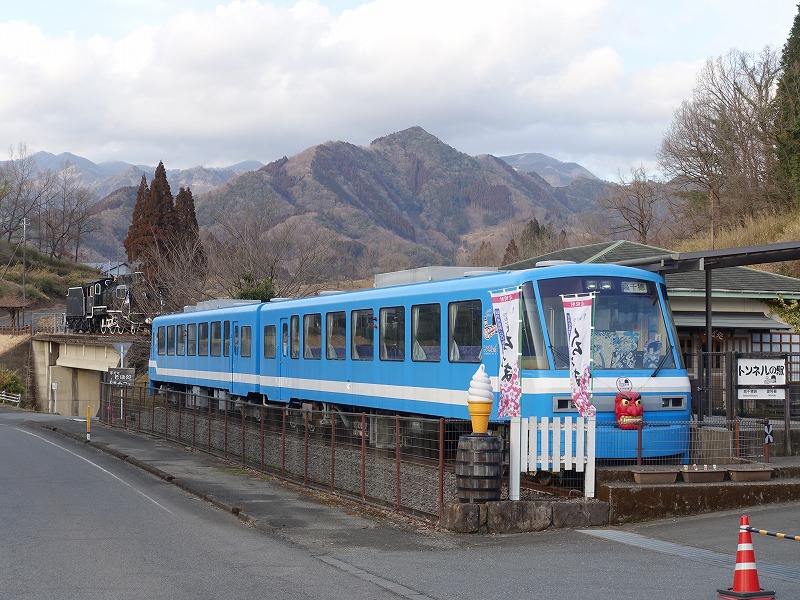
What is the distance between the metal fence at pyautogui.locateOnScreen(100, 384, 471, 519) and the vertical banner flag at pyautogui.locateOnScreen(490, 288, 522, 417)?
869 millimetres

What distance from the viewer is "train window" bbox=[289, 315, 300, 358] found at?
25516 mm

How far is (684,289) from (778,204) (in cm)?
2784

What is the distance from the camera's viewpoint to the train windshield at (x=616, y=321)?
1614 cm

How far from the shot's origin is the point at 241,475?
64.1ft

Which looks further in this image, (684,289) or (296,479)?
(684,289)

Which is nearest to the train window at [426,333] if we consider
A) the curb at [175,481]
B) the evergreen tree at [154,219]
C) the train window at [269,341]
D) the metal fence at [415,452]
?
the metal fence at [415,452]

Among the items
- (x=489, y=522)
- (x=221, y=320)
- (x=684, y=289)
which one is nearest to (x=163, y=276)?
(x=221, y=320)

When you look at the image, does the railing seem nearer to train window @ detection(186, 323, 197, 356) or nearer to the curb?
train window @ detection(186, 323, 197, 356)

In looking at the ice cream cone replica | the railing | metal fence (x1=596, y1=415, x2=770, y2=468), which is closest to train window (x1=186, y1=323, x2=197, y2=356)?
metal fence (x1=596, y1=415, x2=770, y2=468)

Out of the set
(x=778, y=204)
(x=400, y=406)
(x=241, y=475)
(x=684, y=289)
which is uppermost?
(x=778, y=204)

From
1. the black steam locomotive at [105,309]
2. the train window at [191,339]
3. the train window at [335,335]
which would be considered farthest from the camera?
the black steam locomotive at [105,309]

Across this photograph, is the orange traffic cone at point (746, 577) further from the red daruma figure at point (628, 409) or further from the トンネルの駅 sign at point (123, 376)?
the トンネルの駅 sign at point (123, 376)

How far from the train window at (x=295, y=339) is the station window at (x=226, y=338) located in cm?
575

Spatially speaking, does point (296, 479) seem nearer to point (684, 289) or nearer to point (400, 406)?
point (400, 406)
